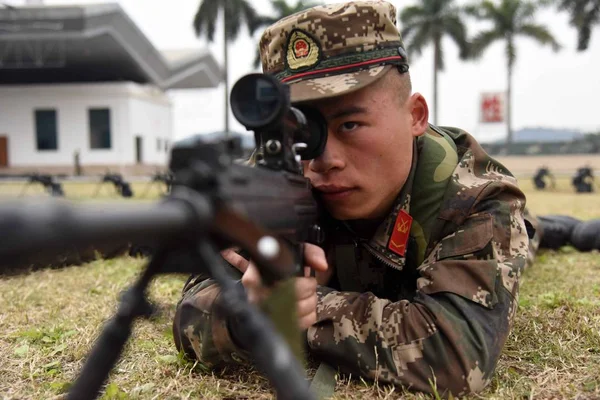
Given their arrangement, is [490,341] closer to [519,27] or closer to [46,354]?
[46,354]

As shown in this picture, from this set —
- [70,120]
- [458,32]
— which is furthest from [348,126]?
[70,120]

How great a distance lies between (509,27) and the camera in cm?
3059

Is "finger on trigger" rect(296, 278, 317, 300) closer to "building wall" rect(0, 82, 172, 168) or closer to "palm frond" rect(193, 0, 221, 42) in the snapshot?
"building wall" rect(0, 82, 172, 168)

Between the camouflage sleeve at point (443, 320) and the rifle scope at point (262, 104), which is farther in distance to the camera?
the camouflage sleeve at point (443, 320)

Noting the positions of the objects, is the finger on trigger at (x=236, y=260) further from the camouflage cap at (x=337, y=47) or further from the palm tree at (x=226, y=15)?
the palm tree at (x=226, y=15)

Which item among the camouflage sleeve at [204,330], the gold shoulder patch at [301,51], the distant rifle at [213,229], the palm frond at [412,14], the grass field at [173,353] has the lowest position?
the grass field at [173,353]

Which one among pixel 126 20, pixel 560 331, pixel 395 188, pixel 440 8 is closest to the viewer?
pixel 395 188

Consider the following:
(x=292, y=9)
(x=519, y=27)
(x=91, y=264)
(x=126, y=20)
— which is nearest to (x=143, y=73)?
(x=126, y=20)

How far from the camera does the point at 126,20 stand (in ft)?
95.3

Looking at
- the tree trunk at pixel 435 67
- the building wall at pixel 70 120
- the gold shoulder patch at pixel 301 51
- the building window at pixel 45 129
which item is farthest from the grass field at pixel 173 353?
the building window at pixel 45 129

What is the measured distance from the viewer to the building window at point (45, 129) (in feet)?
106

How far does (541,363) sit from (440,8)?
3222 centimetres

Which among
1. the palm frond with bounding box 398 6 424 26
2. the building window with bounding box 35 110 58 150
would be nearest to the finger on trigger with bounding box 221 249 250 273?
the palm frond with bounding box 398 6 424 26

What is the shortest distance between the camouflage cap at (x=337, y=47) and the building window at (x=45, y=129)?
3360 cm
